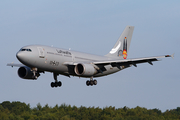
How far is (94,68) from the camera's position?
51469mm

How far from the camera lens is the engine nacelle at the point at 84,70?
161ft

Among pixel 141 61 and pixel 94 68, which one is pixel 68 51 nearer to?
pixel 94 68

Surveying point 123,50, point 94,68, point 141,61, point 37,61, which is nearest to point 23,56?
point 37,61

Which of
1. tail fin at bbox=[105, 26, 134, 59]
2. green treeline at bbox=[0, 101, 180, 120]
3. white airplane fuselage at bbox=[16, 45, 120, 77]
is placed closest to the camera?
white airplane fuselage at bbox=[16, 45, 120, 77]

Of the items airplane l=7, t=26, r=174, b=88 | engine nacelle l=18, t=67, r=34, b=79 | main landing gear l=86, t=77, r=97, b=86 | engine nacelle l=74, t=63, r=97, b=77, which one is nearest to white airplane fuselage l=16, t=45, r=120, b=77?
airplane l=7, t=26, r=174, b=88

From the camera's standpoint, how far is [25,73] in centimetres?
5250

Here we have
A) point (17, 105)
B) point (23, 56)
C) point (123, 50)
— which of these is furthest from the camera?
point (17, 105)

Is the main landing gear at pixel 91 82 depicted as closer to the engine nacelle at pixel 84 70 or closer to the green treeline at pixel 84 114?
the engine nacelle at pixel 84 70

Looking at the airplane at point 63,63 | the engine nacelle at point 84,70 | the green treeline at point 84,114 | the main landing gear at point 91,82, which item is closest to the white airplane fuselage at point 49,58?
the airplane at point 63,63

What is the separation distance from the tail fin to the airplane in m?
4.98

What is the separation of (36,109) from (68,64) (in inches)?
2445

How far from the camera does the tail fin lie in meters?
63.1

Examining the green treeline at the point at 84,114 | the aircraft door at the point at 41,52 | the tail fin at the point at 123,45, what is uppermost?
the tail fin at the point at 123,45

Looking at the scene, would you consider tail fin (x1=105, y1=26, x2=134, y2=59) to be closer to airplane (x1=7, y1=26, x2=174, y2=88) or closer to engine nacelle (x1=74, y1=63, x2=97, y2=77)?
airplane (x1=7, y1=26, x2=174, y2=88)
